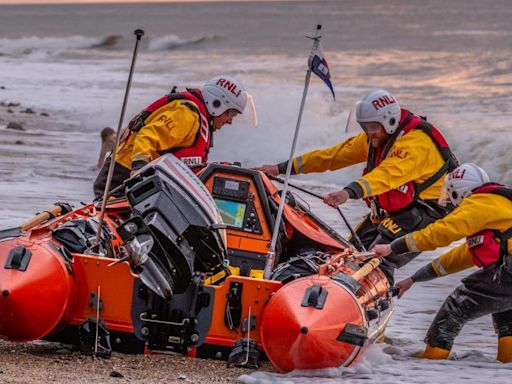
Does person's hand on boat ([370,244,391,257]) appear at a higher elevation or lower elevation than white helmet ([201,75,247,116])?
lower

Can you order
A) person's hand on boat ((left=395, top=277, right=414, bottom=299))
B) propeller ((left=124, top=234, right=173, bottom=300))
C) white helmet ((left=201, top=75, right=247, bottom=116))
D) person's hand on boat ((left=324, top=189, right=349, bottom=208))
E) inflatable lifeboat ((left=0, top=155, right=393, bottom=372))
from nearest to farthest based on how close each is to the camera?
propeller ((left=124, top=234, right=173, bottom=300)), inflatable lifeboat ((left=0, top=155, right=393, bottom=372)), person's hand on boat ((left=395, top=277, right=414, bottom=299)), person's hand on boat ((left=324, top=189, right=349, bottom=208)), white helmet ((left=201, top=75, right=247, bottom=116))

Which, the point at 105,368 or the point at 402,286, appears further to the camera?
the point at 402,286

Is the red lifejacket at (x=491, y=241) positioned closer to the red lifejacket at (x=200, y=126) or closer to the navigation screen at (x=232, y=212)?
the navigation screen at (x=232, y=212)

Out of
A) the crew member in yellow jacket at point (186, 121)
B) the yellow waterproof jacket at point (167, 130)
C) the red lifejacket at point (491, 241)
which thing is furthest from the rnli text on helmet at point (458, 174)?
the yellow waterproof jacket at point (167, 130)

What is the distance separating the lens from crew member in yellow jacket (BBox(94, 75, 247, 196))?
892 centimetres

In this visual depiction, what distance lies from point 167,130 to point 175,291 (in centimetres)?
188

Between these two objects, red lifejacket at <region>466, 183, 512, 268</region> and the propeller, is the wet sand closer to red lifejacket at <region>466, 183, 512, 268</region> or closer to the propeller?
the propeller

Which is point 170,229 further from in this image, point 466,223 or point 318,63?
point 318,63

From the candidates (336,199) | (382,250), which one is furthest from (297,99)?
(382,250)

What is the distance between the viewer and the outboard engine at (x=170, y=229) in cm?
707

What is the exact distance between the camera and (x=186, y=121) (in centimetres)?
899

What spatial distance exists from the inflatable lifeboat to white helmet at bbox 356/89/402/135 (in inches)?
57.8

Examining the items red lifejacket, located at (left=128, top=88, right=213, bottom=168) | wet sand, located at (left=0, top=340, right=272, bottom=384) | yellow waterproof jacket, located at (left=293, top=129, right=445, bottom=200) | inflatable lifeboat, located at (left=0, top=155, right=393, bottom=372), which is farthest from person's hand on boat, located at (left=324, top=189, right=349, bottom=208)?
wet sand, located at (left=0, top=340, right=272, bottom=384)

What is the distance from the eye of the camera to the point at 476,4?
124 meters
